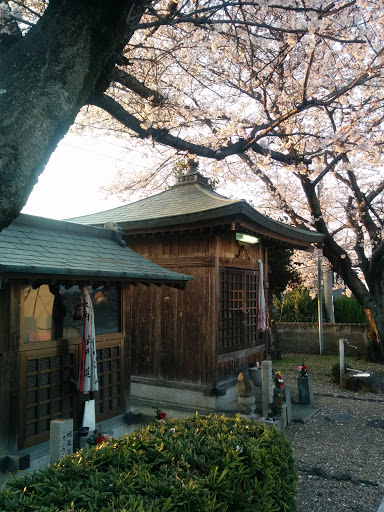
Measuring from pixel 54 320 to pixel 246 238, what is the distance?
224 inches

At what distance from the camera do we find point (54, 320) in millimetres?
6473

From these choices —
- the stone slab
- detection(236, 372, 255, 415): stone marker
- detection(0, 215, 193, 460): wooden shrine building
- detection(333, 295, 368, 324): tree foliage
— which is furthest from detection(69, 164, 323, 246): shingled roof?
detection(333, 295, 368, 324): tree foliage

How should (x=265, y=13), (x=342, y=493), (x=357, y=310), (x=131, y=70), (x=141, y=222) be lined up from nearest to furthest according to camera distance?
(x=342, y=493) < (x=265, y=13) < (x=131, y=70) < (x=141, y=222) < (x=357, y=310)

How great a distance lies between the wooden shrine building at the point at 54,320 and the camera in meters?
5.56

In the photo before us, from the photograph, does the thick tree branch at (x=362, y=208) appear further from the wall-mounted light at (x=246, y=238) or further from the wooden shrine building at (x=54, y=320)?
the wooden shrine building at (x=54, y=320)

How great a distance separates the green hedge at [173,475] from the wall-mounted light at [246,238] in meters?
6.20

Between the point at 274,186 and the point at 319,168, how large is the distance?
7.75 ft

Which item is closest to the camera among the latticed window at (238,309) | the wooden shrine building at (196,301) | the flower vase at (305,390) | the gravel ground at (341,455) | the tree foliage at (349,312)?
the gravel ground at (341,455)

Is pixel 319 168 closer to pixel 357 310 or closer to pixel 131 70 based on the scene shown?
pixel 131 70

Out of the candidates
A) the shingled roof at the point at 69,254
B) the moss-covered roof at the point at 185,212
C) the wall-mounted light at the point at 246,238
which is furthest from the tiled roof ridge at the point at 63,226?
the wall-mounted light at the point at 246,238

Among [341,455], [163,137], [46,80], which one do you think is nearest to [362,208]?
[341,455]

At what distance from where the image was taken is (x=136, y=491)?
118 inches

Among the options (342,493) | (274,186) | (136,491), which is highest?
(274,186)

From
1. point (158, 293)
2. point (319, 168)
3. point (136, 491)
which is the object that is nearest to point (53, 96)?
point (136, 491)
